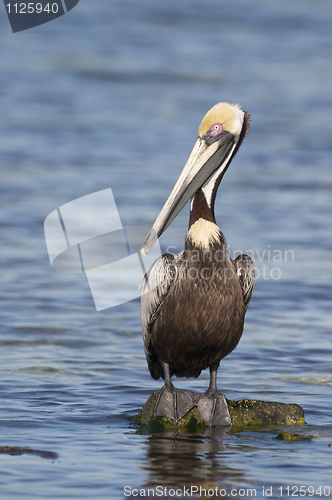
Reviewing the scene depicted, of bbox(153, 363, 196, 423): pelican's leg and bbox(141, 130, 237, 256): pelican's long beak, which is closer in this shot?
bbox(153, 363, 196, 423): pelican's leg

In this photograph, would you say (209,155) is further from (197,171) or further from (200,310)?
(200,310)

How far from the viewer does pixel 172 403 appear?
5.27 metres

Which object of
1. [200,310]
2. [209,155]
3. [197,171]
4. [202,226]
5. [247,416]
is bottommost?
[247,416]

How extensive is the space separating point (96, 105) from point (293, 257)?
1050cm

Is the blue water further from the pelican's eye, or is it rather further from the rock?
the pelican's eye

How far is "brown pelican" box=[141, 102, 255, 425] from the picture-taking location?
5.17 metres

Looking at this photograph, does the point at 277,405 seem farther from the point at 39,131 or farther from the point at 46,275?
the point at 39,131

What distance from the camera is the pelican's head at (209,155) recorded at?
560 cm

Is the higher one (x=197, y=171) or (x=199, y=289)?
(x=197, y=171)

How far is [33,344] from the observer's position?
7434 millimetres

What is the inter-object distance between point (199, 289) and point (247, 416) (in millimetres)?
958

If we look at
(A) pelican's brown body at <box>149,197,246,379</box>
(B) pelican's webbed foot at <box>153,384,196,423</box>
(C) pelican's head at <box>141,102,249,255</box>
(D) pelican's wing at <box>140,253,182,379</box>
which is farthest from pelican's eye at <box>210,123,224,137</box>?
(B) pelican's webbed foot at <box>153,384,196,423</box>

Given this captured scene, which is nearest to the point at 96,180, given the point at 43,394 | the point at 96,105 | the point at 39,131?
the point at 39,131

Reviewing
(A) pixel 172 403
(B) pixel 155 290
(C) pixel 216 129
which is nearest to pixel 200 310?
(B) pixel 155 290
